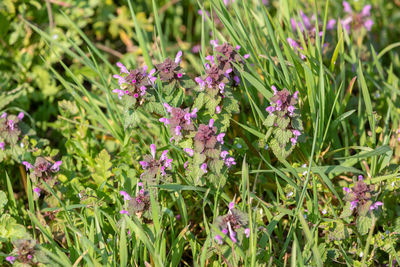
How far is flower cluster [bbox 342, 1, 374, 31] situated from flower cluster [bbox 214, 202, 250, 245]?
2281 mm

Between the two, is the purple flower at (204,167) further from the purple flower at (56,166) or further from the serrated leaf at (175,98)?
the purple flower at (56,166)

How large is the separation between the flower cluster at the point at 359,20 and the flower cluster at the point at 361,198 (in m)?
1.90

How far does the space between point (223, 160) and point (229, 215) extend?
0.28 metres

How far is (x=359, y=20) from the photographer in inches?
149

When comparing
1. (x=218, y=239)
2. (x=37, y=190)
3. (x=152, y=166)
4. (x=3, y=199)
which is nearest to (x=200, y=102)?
(x=152, y=166)

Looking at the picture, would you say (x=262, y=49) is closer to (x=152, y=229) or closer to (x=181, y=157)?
(x=181, y=157)

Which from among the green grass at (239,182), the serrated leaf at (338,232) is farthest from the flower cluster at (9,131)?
the serrated leaf at (338,232)

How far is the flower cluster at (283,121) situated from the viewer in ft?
7.45

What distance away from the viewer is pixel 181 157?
265 centimetres

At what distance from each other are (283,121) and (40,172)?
4.48 feet

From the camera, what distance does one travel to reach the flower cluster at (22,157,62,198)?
2.59 meters

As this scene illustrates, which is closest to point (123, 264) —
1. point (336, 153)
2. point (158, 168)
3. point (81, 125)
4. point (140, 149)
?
point (158, 168)

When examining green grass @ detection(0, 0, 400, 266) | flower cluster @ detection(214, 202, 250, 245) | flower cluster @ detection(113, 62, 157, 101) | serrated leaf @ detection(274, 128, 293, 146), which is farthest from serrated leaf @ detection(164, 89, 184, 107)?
flower cluster @ detection(214, 202, 250, 245)

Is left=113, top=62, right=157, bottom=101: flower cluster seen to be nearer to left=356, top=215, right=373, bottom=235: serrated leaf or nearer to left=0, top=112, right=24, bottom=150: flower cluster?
left=0, top=112, right=24, bottom=150: flower cluster
